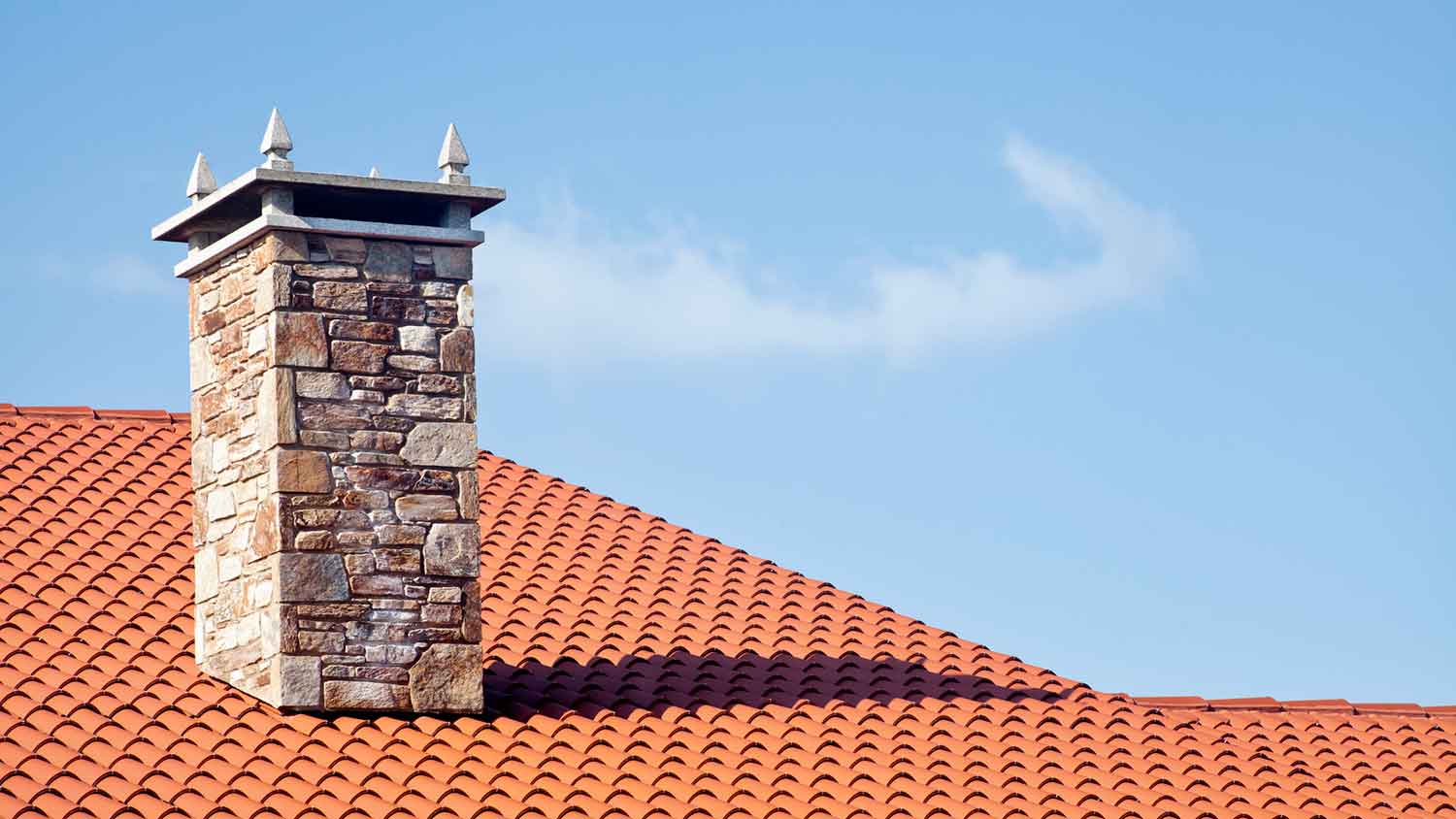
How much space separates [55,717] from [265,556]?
4.74 ft

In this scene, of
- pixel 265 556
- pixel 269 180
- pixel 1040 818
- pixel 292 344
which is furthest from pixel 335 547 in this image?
pixel 1040 818

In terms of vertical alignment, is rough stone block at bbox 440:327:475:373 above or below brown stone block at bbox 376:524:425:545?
above

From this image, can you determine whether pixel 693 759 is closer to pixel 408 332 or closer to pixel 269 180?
pixel 408 332

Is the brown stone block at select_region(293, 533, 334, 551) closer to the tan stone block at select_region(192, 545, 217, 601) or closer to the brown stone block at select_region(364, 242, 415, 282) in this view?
the tan stone block at select_region(192, 545, 217, 601)

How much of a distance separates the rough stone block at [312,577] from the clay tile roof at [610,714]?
70cm

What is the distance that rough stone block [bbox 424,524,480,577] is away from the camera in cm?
1308

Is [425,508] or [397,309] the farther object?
[397,309]

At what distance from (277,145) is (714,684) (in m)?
4.21

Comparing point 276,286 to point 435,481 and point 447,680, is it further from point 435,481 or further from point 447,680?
point 447,680

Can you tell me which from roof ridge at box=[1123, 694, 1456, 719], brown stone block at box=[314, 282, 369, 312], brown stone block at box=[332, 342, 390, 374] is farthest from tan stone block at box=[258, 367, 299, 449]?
roof ridge at box=[1123, 694, 1456, 719]

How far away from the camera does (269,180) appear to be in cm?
1310

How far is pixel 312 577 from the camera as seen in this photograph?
1278 cm

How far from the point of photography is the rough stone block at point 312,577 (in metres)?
12.7

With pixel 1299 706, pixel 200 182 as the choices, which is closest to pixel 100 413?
pixel 200 182
